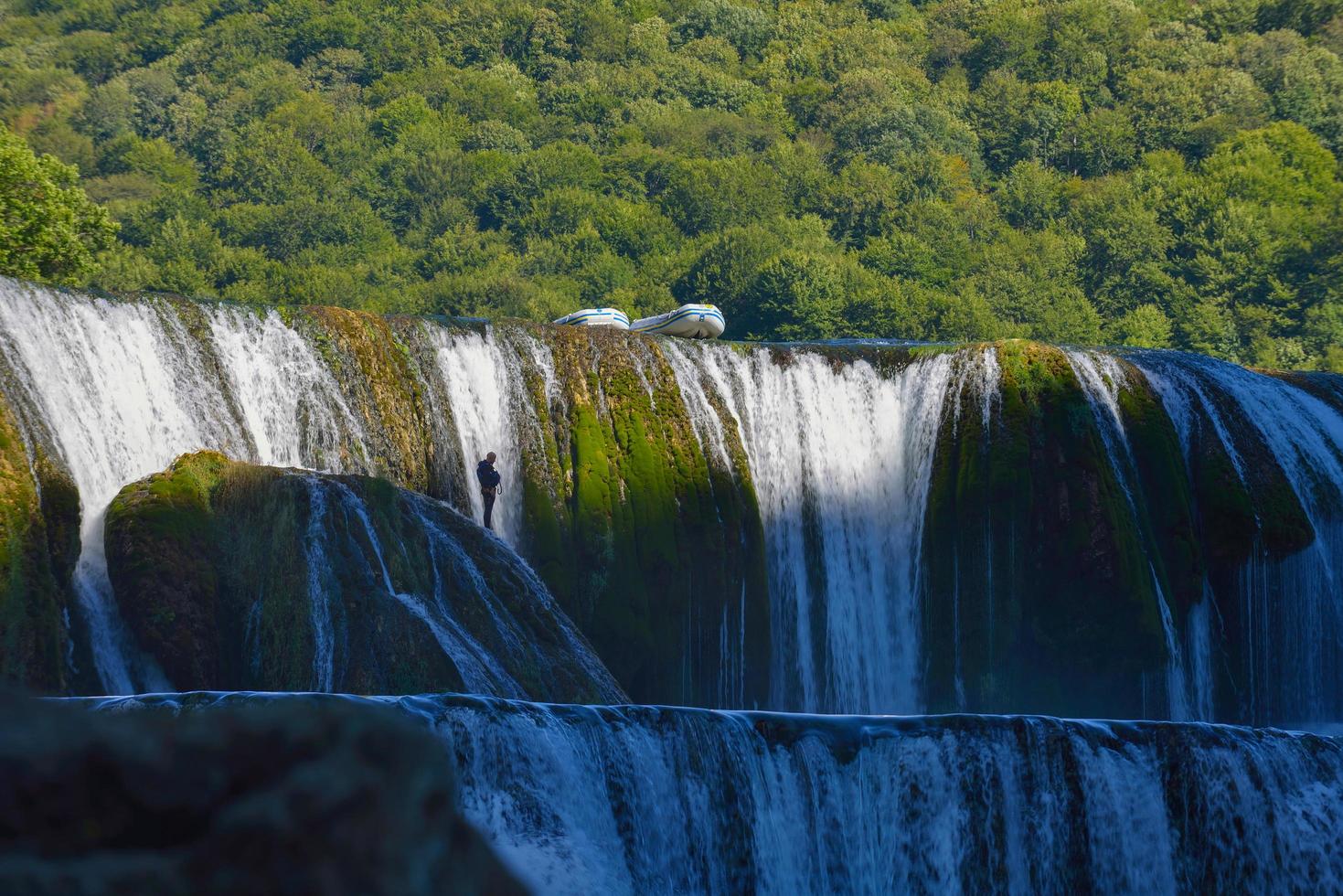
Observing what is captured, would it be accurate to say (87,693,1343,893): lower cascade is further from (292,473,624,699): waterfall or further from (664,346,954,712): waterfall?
(664,346,954,712): waterfall

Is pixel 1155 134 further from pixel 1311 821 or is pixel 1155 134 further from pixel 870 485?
pixel 1311 821

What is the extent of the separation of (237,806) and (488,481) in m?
19.5

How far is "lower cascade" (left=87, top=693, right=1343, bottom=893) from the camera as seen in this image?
1131 centimetres

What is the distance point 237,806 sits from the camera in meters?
2.73

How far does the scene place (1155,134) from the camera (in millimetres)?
79938

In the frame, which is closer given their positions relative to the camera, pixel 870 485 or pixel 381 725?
pixel 381 725

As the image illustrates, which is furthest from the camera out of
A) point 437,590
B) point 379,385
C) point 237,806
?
point 379,385

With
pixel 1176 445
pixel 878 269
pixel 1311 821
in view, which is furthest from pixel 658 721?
pixel 878 269

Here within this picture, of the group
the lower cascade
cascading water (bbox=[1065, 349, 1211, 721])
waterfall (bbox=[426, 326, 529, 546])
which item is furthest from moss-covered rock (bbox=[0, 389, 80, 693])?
cascading water (bbox=[1065, 349, 1211, 721])

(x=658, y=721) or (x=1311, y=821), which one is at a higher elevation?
(x=658, y=721)

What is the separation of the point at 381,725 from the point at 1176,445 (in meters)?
25.4

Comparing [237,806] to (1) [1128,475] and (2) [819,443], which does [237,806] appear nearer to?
(2) [819,443]

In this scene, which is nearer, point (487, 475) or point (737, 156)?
point (487, 475)

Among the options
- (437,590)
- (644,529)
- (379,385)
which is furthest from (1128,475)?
(437,590)
